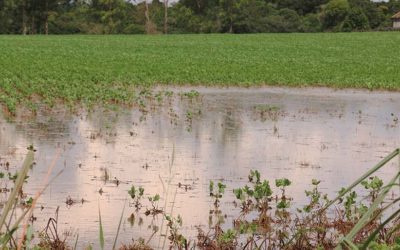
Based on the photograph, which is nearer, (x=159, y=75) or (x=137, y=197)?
(x=137, y=197)

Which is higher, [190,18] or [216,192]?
[190,18]

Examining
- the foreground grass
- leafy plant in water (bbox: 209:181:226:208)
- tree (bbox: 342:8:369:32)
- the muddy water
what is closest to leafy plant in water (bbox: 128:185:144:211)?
the muddy water

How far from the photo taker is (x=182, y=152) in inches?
460

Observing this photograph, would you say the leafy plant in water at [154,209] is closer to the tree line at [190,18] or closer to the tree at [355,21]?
the tree line at [190,18]

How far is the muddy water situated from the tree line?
246ft

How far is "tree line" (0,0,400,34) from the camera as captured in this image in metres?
93.5

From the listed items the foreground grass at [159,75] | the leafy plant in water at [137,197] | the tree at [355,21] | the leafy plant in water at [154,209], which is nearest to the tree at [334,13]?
the tree at [355,21]

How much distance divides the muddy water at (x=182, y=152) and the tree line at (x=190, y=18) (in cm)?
7501

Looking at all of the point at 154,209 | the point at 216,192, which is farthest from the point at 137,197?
the point at 216,192

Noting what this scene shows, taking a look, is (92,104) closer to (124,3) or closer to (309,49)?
(309,49)

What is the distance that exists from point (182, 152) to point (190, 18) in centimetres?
9034

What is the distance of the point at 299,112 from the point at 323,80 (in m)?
10.8

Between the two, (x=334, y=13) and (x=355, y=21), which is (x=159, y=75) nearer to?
(x=355, y=21)

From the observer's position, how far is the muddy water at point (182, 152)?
7863 millimetres
